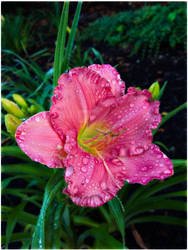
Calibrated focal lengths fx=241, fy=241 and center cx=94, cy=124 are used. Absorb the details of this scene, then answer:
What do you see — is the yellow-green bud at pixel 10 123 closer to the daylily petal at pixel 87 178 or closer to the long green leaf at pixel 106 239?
the daylily petal at pixel 87 178

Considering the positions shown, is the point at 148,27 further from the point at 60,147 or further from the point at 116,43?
the point at 60,147

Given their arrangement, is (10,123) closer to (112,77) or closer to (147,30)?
(112,77)

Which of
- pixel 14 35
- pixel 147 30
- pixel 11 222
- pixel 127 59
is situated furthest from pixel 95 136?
pixel 14 35

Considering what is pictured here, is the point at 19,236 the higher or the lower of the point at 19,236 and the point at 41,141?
the lower

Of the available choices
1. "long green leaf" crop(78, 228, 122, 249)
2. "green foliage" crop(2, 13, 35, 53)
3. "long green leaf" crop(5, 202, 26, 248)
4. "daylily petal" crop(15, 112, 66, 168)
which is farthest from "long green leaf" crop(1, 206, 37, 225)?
"green foliage" crop(2, 13, 35, 53)

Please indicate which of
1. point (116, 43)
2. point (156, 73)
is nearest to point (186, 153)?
point (156, 73)

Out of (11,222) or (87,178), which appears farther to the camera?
(11,222)

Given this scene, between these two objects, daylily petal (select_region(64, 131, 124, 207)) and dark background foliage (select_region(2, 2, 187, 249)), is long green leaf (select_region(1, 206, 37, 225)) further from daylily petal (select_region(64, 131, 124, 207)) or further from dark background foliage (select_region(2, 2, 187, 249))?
daylily petal (select_region(64, 131, 124, 207))
